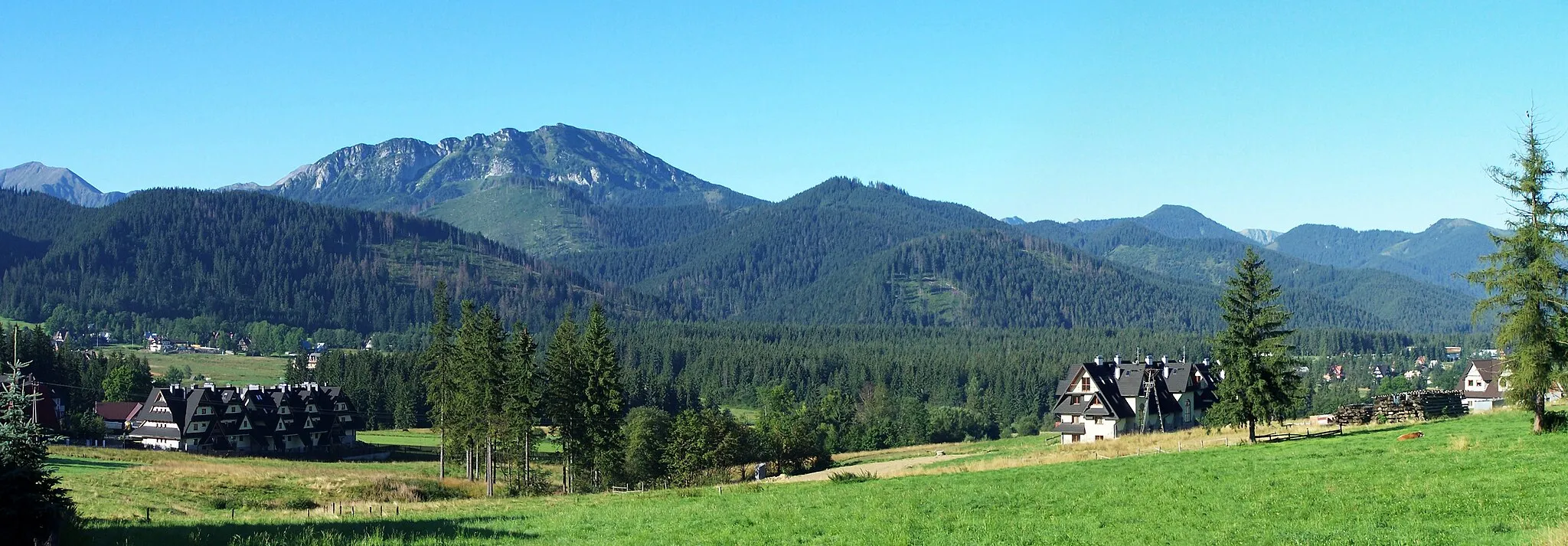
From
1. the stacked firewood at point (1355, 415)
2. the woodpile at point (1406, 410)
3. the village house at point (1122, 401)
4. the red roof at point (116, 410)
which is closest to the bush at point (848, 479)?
the woodpile at point (1406, 410)

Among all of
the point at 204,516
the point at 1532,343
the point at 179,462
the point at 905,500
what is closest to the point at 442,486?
the point at 179,462

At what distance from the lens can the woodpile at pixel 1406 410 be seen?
215 ft

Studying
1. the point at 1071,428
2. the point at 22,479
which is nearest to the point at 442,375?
the point at 1071,428

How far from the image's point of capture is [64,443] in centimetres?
9706

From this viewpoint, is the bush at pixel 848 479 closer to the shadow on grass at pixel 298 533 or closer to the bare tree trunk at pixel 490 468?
the shadow on grass at pixel 298 533

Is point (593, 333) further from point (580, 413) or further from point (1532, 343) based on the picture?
point (1532, 343)

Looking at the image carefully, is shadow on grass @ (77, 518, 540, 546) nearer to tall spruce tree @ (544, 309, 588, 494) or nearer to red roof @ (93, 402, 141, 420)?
tall spruce tree @ (544, 309, 588, 494)

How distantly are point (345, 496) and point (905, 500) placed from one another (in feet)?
126

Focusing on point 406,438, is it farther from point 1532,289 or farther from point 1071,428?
point 1532,289

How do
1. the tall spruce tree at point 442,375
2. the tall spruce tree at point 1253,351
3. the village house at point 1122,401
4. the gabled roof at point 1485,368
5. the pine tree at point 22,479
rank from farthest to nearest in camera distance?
1. the gabled roof at point 1485,368
2. the village house at point 1122,401
3. the tall spruce tree at point 442,375
4. the tall spruce tree at point 1253,351
5. the pine tree at point 22,479

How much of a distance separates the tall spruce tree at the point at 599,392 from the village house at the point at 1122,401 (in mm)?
36354

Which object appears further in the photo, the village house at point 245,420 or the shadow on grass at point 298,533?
the village house at point 245,420

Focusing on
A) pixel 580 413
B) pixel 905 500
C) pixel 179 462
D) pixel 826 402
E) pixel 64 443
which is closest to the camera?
pixel 905 500

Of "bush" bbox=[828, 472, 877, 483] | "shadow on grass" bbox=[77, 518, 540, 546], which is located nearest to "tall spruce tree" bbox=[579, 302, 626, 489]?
"bush" bbox=[828, 472, 877, 483]
